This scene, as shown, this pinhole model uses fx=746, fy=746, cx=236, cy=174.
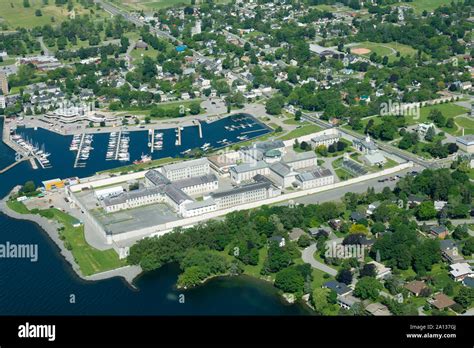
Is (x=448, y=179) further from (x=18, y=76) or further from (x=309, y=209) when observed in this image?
(x=18, y=76)

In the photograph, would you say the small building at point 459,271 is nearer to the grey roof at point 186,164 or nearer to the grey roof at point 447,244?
the grey roof at point 447,244

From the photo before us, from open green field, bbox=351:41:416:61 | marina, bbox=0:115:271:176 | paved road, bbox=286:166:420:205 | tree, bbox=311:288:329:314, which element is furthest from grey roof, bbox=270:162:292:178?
open green field, bbox=351:41:416:61

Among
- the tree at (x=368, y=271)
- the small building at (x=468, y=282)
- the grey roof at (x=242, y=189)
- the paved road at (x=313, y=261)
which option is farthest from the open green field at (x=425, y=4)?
the tree at (x=368, y=271)

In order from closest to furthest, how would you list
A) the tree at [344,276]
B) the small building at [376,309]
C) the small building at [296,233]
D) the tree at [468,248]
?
the small building at [376,309], the tree at [344,276], the tree at [468,248], the small building at [296,233]

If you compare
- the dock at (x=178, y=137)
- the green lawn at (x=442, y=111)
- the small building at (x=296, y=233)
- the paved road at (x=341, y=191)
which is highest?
the small building at (x=296, y=233)

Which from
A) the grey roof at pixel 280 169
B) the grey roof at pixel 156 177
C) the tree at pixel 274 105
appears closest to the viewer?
the grey roof at pixel 156 177

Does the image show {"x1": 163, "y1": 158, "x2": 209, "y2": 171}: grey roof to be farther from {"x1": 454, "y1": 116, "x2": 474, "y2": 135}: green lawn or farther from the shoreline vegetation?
{"x1": 454, "y1": 116, "x2": 474, "y2": 135}: green lawn

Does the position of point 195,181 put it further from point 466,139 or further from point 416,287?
point 466,139
